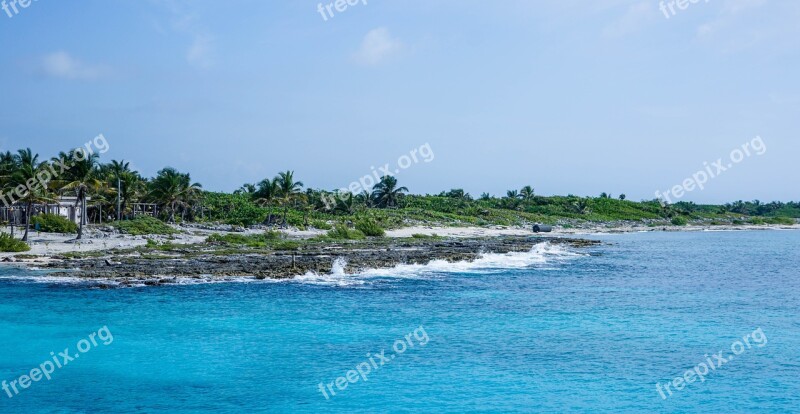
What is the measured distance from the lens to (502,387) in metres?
19.1

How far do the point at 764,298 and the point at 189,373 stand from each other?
31934 mm

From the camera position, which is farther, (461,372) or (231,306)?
(231,306)

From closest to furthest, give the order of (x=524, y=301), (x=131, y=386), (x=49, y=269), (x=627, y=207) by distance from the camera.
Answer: (x=131, y=386) < (x=524, y=301) < (x=49, y=269) < (x=627, y=207)

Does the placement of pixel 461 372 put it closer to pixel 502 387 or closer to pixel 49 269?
pixel 502 387

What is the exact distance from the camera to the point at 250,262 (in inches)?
1930

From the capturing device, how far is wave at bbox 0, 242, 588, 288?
37.9m

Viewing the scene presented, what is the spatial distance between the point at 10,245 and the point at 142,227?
1786 cm

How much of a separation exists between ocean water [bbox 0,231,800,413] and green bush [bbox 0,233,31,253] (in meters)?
7.88

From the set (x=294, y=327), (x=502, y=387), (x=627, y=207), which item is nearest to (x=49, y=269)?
(x=294, y=327)

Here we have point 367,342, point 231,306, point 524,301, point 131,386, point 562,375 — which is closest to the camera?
point 131,386

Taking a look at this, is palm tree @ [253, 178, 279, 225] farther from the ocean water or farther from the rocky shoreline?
the ocean water

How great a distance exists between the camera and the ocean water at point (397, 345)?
18141 mm

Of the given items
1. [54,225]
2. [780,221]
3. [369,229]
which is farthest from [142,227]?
[780,221]

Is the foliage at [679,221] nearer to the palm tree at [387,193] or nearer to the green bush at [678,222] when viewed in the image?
the green bush at [678,222]
